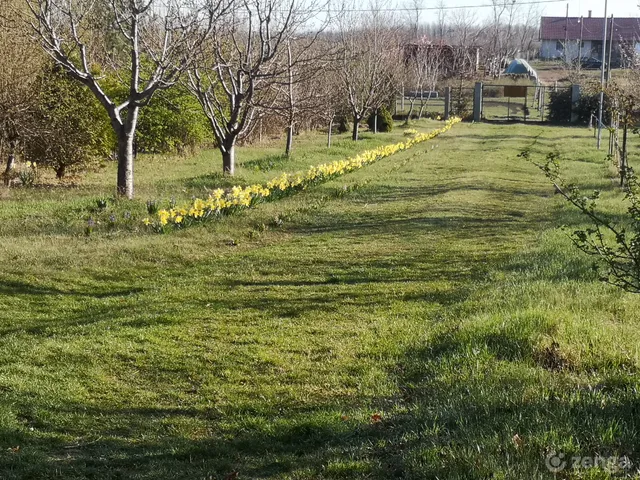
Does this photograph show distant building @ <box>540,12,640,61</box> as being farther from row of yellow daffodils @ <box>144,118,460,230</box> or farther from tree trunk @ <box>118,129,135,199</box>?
tree trunk @ <box>118,129,135,199</box>

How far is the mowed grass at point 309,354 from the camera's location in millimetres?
3686

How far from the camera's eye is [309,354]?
560cm

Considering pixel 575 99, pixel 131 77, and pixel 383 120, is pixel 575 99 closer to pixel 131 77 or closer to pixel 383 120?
pixel 383 120

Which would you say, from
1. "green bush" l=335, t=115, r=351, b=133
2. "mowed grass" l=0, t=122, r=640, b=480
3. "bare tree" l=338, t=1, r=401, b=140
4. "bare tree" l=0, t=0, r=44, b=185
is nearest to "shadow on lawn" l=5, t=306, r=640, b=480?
"mowed grass" l=0, t=122, r=640, b=480

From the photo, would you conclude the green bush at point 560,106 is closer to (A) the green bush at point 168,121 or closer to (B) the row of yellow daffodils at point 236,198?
(A) the green bush at point 168,121

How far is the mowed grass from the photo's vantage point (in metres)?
3.69

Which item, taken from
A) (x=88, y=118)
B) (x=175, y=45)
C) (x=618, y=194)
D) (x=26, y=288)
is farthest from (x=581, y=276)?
(x=88, y=118)

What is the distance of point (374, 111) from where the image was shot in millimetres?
33094

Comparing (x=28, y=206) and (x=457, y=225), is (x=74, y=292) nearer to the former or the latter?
(x=28, y=206)

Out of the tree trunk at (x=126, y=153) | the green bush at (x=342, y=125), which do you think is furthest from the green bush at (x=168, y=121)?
the green bush at (x=342, y=125)

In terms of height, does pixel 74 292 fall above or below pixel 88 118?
below

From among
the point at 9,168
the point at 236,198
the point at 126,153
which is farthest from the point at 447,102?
the point at 236,198

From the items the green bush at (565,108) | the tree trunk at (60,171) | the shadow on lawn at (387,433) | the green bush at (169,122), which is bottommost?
the shadow on lawn at (387,433)

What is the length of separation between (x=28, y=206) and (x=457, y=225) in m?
6.85
